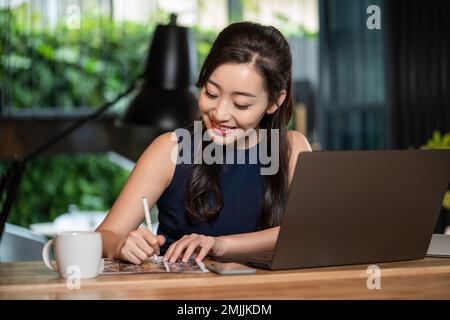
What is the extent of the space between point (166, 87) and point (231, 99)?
1.20m

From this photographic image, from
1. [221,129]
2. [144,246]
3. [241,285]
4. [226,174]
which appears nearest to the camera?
[241,285]

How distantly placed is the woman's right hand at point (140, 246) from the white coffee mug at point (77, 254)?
12 cm

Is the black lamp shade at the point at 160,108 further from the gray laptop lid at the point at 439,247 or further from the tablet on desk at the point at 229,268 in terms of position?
the tablet on desk at the point at 229,268

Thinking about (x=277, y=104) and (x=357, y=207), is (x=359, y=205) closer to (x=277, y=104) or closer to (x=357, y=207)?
(x=357, y=207)

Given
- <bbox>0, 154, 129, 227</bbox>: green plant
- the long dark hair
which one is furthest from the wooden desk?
<bbox>0, 154, 129, 227</bbox>: green plant

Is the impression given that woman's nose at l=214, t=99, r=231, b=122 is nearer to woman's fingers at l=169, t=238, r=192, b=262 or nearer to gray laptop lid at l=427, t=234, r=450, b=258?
woman's fingers at l=169, t=238, r=192, b=262

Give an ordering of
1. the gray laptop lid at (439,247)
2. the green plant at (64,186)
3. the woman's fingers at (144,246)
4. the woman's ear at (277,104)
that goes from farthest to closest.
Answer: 1. the green plant at (64,186)
2. the woman's ear at (277,104)
3. the gray laptop lid at (439,247)
4. the woman's fingers at (144,246)

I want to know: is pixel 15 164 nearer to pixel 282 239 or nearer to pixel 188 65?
pixel 188 65

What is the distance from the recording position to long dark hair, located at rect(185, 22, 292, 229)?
1.86 m

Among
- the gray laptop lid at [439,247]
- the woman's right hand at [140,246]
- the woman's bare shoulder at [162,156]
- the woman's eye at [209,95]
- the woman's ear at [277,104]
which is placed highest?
the woman's eye at [209,95]

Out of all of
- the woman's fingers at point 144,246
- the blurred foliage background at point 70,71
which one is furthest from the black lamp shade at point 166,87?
the blurred foliage background at point 70,71

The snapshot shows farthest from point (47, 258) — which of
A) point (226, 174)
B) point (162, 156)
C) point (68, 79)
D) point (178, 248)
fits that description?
point (68, 79)

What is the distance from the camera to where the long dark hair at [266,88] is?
6.11 ft

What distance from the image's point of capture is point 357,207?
1.48m
